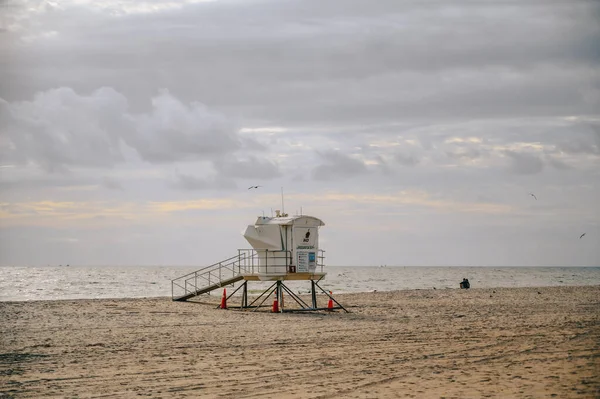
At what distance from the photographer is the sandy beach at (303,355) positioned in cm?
1476

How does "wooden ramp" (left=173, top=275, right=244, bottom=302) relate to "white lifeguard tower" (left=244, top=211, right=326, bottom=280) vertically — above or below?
below

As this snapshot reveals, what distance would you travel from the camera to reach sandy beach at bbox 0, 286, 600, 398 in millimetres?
14758

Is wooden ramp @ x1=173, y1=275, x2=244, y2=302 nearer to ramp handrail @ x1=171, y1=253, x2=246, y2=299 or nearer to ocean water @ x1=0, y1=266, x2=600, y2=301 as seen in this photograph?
ramp handrail @ x1=171, y1=253, x2=246, y2=299

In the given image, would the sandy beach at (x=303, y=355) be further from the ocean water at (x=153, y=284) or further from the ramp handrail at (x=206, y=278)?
the ocean water at (x=153, y=284)

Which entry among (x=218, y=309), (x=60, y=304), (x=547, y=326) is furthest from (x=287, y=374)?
(x=60, y=304)

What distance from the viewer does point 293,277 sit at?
33781 mm

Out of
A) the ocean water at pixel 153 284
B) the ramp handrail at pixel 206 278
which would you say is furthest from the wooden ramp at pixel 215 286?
the ocean water at pixel 153 284

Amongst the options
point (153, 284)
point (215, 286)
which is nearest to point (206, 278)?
point (215, 286)

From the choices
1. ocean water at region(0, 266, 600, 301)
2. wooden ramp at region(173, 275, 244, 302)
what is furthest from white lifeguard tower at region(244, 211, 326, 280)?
ocean water at region(0, 266, 600, 301)

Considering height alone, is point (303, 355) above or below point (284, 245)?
below

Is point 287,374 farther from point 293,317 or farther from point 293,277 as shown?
point 293,277

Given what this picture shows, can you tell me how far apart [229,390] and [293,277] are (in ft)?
62.1

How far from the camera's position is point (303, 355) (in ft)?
63.8

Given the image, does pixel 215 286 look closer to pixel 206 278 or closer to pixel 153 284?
pixel 206 278
